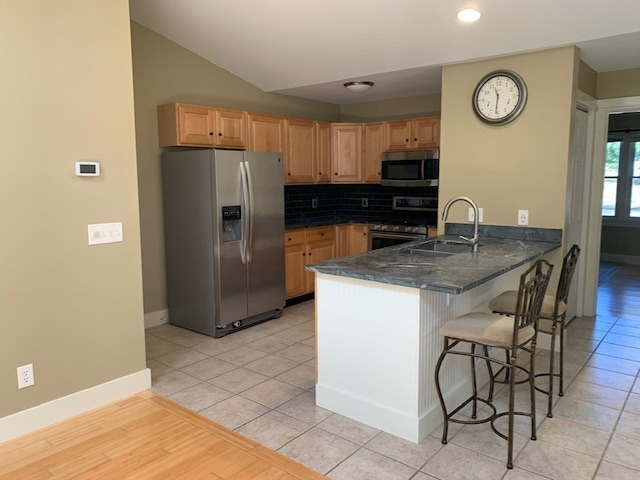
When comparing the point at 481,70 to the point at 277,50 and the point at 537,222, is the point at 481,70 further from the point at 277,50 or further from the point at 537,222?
the point at 277,50

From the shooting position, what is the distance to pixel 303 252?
5352 millimetres

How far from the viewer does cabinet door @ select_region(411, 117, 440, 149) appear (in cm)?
533

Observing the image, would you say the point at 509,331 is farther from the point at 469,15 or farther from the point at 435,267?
the point at 469,15

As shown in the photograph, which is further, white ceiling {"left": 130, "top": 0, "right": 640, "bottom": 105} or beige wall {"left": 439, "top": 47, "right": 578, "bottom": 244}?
beige wall {"left": 439, "top": 47, "right": 578, "bottom": 244}

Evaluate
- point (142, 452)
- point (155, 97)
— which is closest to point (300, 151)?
point (155, 97)

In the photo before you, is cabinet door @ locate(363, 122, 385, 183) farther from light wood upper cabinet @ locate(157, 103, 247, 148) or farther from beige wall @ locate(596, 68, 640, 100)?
beige wall @ locate(596, 68, 640, 100)

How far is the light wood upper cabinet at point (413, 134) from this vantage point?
5.36 m

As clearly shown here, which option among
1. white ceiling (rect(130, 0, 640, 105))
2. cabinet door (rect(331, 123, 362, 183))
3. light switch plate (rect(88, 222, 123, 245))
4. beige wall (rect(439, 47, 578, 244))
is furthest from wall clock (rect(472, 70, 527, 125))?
light switch plate (rect(88, 222, 123, 245))

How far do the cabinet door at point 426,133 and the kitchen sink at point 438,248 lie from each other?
1.98m

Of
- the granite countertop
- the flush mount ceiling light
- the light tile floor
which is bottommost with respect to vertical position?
the light tile floor

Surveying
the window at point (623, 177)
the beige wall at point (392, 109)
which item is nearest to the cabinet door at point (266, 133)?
the beige wall at point (392, 109)

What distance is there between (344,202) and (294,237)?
5.44ft

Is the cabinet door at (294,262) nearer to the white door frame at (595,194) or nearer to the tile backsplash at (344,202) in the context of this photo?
the tile backsplash at (344,202)

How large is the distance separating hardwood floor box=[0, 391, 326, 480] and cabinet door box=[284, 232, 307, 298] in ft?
7.84
